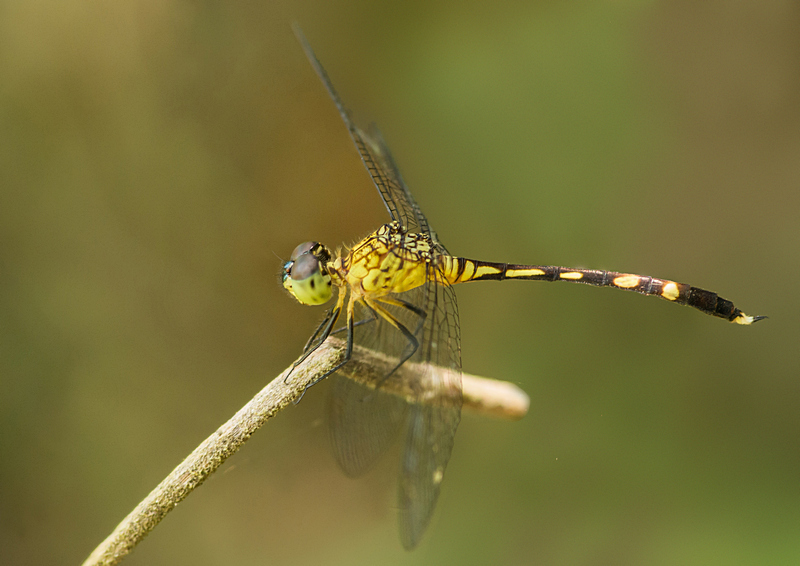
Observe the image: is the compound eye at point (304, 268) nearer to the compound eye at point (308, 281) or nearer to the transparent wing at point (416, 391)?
the compound eye at point (308, 281)

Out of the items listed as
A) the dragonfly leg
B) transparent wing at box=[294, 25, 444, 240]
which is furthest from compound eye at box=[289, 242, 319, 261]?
transparent wing at box=[294, 25, 444, 240]

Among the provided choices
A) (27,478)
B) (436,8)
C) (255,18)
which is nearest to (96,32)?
(255,18)

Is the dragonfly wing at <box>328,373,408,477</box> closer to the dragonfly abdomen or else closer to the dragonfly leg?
the dragonfly leg

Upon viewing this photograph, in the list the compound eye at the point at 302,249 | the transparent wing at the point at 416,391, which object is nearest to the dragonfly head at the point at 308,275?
the compound eye at the point at 302,249

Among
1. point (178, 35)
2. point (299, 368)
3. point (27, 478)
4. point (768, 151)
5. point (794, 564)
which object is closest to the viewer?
point (299, 368)

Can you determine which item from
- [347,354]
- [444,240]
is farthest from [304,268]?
[444,240]

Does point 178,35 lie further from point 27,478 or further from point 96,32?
point 27,478

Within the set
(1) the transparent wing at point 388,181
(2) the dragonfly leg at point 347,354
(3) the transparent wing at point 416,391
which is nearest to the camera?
(2) the dragonfly leg at point 347,354
